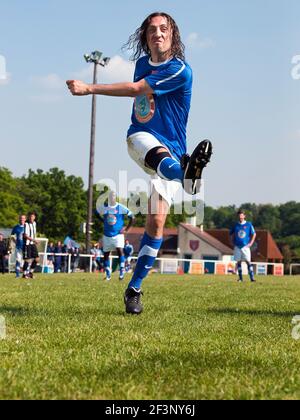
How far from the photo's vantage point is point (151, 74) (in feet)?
19.9

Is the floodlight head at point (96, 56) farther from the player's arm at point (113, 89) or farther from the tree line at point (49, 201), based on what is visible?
the player's arm at point (113, 89)

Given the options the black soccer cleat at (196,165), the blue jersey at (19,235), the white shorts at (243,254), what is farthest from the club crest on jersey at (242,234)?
the black soccer cleat at (196,165)

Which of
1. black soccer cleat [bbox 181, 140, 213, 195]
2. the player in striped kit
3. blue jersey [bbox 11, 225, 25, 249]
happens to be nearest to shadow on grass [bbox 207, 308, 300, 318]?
black soccer cleat [bbox 181, 140, 213, 195]

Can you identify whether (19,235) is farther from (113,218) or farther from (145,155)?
(145,155)

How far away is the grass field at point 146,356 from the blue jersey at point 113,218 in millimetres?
11753

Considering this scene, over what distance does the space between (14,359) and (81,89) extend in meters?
2.26

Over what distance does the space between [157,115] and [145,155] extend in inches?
17.7

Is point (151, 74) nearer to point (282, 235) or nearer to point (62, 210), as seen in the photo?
point (62, 210)

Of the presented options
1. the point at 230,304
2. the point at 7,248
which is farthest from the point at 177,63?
the point at 7,248

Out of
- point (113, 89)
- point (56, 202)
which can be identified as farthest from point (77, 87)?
point (56, 202)

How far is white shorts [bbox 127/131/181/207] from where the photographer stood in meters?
6.03

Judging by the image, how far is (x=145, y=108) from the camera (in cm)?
621

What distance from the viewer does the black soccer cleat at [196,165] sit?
5.37 m

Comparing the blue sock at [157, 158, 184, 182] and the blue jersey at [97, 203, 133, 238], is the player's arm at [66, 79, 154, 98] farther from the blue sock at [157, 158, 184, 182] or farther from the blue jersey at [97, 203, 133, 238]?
the blue jersey at [97, 203, 133, 238]
